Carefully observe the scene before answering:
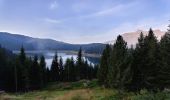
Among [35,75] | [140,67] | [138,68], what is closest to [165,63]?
[140,67]

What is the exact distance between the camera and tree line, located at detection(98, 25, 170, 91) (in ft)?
192

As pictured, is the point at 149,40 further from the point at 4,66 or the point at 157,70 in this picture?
the point at 4,66

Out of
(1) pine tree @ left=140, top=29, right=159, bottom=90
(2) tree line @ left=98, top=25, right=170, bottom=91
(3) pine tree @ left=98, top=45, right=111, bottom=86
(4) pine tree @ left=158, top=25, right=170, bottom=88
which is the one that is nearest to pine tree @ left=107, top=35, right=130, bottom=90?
(2) tree line @ left=98, top=25, right=170, bottom=91

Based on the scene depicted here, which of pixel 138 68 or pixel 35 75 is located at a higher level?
pixel 138 68

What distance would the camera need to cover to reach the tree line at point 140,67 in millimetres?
58406

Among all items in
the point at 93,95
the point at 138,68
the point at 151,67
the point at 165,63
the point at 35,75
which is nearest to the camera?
the point at 93,95

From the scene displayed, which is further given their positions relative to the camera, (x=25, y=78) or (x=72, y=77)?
(x=72, y=77)

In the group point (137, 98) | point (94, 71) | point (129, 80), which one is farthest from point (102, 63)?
point (137, 98)

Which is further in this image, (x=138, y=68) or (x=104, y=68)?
(x=104, y=68)

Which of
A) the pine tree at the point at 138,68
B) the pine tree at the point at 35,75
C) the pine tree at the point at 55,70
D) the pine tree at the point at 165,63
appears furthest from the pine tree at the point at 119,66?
the pine tree at the point at 55,70

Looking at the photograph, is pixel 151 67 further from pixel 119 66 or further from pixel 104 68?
pixel 104 68

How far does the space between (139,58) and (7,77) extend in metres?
55.0

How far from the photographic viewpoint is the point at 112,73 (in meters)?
63.4

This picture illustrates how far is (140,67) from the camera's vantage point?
205 ft
